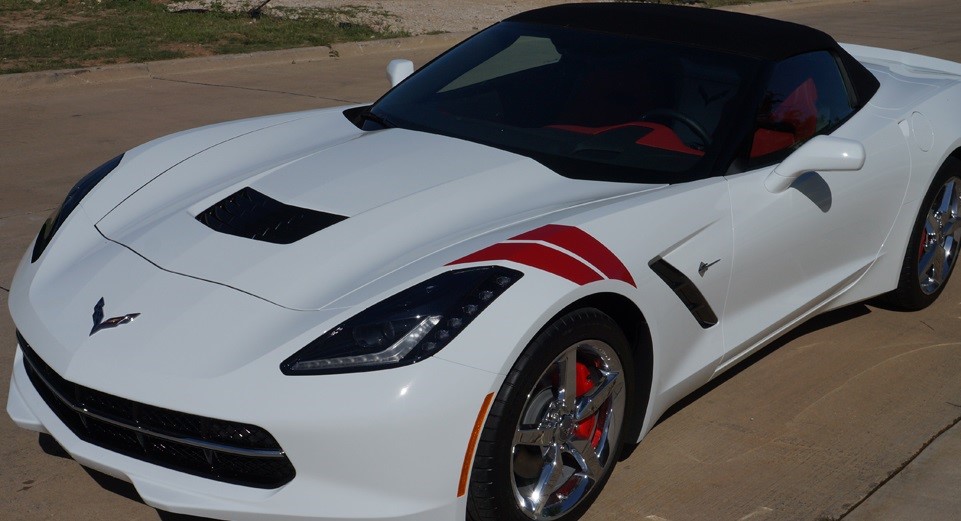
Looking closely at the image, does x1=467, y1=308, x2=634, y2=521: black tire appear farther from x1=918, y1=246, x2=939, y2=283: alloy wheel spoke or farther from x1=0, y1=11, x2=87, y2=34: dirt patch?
x1=0, y1=11, x2=87, y2=34: dirt patch

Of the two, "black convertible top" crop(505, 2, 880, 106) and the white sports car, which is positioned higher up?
"black convertible top" crop(505, 2, 880, 106)

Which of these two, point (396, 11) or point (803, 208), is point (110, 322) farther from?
point (396, 11)

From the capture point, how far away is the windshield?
3.84 metres

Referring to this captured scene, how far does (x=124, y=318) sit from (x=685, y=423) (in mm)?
1977

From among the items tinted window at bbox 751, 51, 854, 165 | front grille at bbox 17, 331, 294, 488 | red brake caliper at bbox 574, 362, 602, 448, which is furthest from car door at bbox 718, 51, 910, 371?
front grille at bbox 17, 331, 294, 488

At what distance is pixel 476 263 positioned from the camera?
294cm

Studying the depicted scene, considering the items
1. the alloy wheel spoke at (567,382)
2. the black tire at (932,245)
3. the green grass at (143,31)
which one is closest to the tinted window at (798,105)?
the black tire at (932,245)

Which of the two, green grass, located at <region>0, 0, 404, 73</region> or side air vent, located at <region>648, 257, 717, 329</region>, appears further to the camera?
green grass, located at <region>0, 0, 404, 73</region>

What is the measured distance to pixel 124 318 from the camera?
2994mm

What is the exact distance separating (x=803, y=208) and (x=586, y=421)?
4.05ft

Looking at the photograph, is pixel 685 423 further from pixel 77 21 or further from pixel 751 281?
pixel 77 21

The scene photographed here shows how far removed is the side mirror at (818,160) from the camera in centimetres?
370

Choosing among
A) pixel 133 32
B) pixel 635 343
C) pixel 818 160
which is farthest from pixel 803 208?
pixel 133 32

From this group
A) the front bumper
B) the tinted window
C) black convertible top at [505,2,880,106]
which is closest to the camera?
the front bumper
